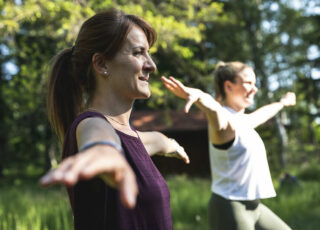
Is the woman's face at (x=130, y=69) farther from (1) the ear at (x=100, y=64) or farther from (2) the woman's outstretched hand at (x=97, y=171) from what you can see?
(2) the woman's outstretched hand at (x=97, y=171)

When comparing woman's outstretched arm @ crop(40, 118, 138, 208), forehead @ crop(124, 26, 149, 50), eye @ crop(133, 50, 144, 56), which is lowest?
woman's outstretched arm @ crop(40, 118, 138, 208)

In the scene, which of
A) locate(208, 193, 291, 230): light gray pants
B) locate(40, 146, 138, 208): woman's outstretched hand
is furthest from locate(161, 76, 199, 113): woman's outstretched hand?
locate(40, 146, 138, 208): woman's outstretched hand

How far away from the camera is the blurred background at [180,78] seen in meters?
6.38

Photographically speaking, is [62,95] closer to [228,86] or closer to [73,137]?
[73,137]

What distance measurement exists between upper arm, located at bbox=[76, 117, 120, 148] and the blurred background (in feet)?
4.46

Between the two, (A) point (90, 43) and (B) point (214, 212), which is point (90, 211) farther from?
(B) point (214, 212)

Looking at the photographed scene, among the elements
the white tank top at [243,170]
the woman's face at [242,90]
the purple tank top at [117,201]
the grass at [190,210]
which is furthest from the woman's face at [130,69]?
the grass at [190,210]

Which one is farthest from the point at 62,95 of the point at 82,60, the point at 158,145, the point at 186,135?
the point at 186,135

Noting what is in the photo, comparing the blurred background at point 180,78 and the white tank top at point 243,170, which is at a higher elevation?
the white tank top at point 243,170

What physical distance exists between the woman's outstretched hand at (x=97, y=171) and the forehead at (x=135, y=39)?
2.69ft

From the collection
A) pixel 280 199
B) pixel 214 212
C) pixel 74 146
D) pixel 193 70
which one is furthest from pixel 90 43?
pixel 193 70

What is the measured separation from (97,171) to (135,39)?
Answer: 3.19 ft

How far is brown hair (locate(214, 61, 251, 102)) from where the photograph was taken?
3041 mm

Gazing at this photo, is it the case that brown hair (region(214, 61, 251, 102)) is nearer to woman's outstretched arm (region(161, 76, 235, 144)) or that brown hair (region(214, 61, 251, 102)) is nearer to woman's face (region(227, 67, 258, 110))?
woman's face (region(227, 67, 258, 110))
